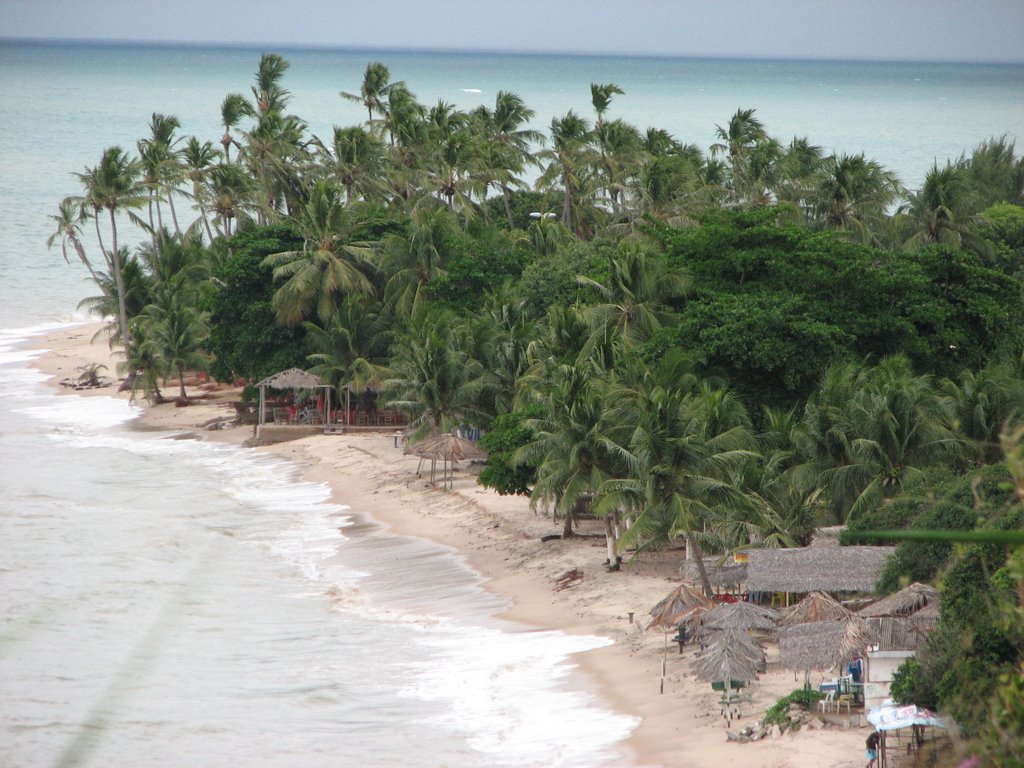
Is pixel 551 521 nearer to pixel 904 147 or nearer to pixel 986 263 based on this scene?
pixel 986 263

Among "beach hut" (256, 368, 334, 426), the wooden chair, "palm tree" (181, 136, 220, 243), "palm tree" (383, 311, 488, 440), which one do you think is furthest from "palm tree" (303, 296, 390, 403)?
the wooden chair

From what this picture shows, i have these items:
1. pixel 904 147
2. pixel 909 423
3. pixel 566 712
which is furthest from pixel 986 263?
pixel 904 147

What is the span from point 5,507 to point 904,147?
124m

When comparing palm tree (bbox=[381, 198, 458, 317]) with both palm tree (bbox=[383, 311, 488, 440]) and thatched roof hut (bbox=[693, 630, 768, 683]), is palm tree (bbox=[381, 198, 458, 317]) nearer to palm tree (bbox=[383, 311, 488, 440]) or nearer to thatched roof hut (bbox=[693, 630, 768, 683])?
palm tree (bbox=[383, 311, 488, 440])

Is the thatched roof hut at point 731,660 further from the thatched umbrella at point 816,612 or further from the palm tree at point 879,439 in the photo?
the palm tree at point 879,439

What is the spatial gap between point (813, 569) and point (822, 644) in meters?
2.87

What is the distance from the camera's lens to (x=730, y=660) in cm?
1720

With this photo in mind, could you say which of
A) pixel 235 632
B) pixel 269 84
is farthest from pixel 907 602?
pixel 269 84

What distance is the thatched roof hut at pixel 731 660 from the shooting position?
675 inches

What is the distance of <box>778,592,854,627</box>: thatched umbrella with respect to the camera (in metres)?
18.1

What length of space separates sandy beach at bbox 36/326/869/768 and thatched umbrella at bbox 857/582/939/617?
1.33 meters

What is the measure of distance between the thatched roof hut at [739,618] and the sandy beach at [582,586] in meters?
0.57

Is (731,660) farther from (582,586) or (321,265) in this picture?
(321,265)

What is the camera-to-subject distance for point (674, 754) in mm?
15727
